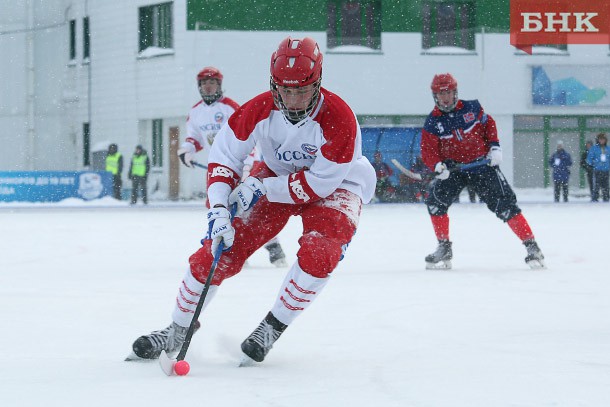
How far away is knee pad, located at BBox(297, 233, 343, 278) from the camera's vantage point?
372 cm

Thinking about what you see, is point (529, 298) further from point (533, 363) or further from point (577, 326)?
point (533, 363)

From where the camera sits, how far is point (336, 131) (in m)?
3.84

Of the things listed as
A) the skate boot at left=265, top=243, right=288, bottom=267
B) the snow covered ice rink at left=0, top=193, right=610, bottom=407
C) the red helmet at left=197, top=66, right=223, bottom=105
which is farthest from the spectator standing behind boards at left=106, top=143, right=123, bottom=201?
the skate boot at left=265, top=243, right=288, bottom=267

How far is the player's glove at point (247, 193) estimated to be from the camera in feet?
12.8

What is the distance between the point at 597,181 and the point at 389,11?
23.1 ft

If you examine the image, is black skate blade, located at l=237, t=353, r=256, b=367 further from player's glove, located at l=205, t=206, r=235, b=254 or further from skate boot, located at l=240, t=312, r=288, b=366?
player's glove, located at l=205, t=206, r=235, b=254

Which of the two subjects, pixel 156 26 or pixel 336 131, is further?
pixel 156 26

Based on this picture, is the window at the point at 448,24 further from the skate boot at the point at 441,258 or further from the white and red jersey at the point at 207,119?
the skate boot at the point at 441,258

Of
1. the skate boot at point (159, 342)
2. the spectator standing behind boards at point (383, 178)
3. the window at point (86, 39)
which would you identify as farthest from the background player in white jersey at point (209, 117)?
the window at point (86, 39)

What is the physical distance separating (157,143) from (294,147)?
22.3m

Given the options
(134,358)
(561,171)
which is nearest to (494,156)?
(134,358)

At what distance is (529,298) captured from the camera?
594 cm

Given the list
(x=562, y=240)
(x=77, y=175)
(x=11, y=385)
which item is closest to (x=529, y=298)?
(x=11, y=385)

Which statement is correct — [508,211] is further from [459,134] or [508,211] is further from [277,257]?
[277,257]
